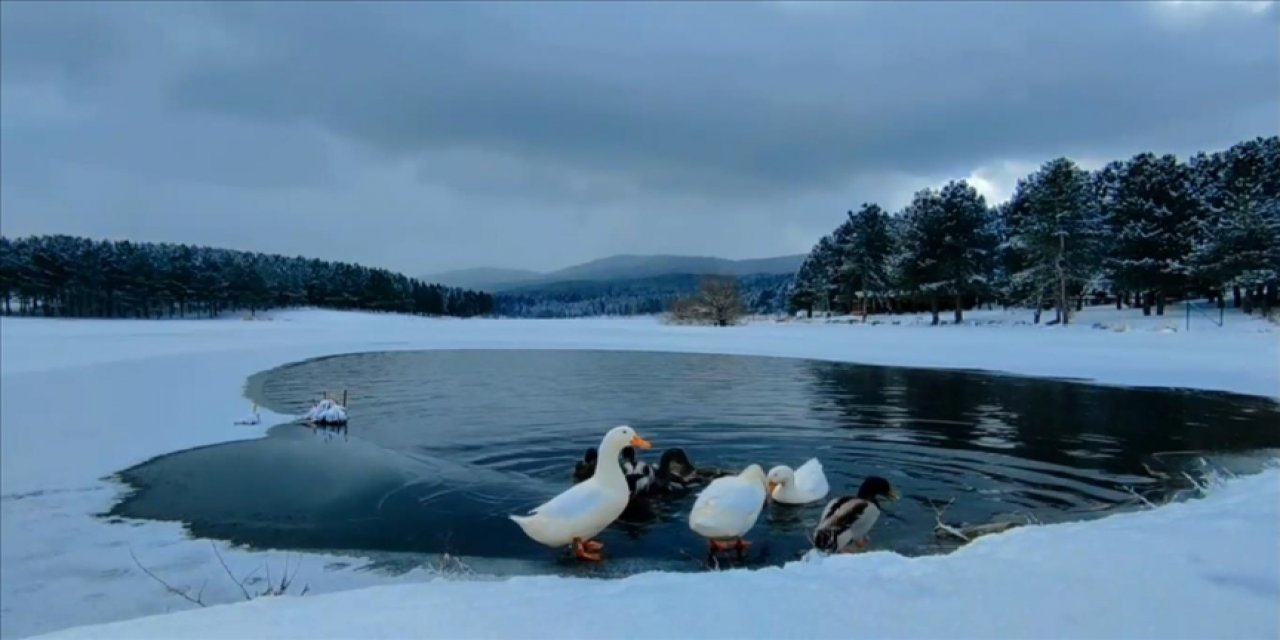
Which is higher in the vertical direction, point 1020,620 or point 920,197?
point 920,197

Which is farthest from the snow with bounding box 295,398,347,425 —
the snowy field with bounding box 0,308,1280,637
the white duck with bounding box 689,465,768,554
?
the white duck with bounding box 689,465,768,554

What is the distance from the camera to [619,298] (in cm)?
15688

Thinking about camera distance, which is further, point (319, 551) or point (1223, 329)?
point (1223, 329)

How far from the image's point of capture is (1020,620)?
8.39 feet

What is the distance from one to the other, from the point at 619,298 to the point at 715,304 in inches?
3523

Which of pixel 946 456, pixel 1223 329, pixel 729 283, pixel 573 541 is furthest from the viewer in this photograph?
pixel 729 283

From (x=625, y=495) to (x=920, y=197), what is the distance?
155 feet

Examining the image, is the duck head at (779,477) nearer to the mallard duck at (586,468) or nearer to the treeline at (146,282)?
the mallard duck at (586,468)

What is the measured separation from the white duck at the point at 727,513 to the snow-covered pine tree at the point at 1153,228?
25456 millimetres

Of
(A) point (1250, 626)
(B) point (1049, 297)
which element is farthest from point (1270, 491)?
(B) point (1049, 297)

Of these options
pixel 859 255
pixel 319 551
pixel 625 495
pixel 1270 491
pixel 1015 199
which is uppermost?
pixel 1015 199

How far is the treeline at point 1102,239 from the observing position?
19.3 meters

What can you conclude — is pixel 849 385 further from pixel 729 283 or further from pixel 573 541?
pixel 729 283

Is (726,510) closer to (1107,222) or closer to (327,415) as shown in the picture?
(327,415)
